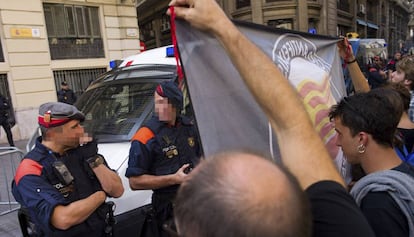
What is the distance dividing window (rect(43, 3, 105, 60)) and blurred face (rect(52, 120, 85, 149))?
10025 mm

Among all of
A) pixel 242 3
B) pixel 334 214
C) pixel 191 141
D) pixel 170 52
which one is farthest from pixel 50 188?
pixel 242 3

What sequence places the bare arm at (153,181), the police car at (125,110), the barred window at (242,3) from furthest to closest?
the barred window at (242,3), the police car at (125,110), the bare arm at (153,181)

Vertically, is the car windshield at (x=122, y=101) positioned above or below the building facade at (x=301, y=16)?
below

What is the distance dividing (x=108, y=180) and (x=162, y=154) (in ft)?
1.57

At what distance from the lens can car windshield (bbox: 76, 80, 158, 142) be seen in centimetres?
338

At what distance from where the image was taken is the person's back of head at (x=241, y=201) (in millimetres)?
644

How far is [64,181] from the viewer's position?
80.8 inches

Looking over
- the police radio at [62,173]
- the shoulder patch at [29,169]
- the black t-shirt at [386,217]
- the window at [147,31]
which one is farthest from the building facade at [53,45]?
the window at [147,31]

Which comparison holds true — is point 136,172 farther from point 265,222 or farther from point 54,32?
point 54,32

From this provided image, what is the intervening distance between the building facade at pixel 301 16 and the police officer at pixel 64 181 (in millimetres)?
16214

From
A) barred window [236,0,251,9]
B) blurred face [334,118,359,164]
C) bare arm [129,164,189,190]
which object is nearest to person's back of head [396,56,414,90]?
blurred face [334,118,359,164]

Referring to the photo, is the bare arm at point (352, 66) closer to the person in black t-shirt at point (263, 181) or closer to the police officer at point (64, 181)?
the person in black t-shirt at point (263, 181)

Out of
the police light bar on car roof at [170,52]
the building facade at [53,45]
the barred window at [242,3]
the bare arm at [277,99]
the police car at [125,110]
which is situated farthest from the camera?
the barred window at [242,3]

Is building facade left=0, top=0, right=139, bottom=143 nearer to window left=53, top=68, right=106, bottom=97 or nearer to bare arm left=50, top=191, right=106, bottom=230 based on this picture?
window left=53, top=68, right=106, bottom=97
